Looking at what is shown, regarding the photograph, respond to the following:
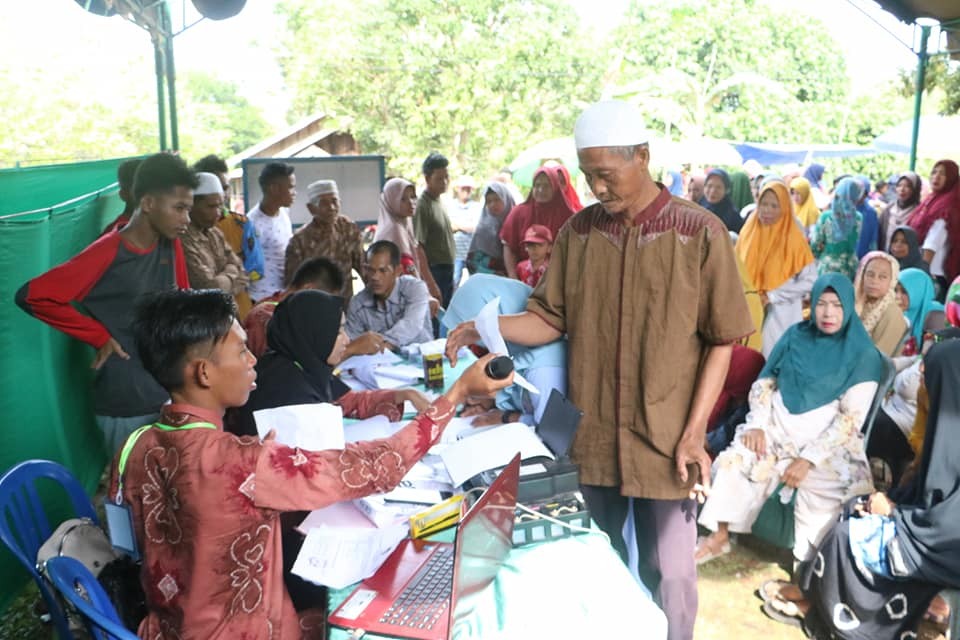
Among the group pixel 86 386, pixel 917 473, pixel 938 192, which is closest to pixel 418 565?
pixel 917 473

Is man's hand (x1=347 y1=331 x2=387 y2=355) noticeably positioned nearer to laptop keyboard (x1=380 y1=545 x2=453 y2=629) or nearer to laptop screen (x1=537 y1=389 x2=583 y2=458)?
laptop screen (x1=537 y1=389 x2=583 y2=458)

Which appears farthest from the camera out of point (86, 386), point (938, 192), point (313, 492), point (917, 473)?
point (938, 192)

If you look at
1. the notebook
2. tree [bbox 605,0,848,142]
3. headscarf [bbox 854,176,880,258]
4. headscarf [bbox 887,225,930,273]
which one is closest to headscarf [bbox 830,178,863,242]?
headscarf [bbox 887,225,930,273]

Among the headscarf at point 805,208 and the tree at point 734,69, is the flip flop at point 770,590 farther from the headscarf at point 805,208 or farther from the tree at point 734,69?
the tree at point 734,69

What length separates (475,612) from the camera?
4.96 feet

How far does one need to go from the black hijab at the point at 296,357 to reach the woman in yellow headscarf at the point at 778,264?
144 inches

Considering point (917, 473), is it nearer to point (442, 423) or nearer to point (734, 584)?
point (734, 584)

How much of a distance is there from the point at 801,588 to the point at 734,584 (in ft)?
0.93

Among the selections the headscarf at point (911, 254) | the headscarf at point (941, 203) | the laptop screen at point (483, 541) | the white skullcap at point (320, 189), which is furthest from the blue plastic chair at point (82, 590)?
the headscarf at point (941, 203)

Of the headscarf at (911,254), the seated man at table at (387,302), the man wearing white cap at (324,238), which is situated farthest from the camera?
the headscarf at (911,254)

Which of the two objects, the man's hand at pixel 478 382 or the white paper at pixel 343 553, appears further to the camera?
the man's hand at pixel 478 382

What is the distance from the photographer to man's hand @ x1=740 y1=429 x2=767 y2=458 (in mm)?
3414

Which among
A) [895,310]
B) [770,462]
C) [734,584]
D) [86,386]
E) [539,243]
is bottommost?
[734,584]

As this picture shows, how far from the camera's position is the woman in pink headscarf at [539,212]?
554cm
